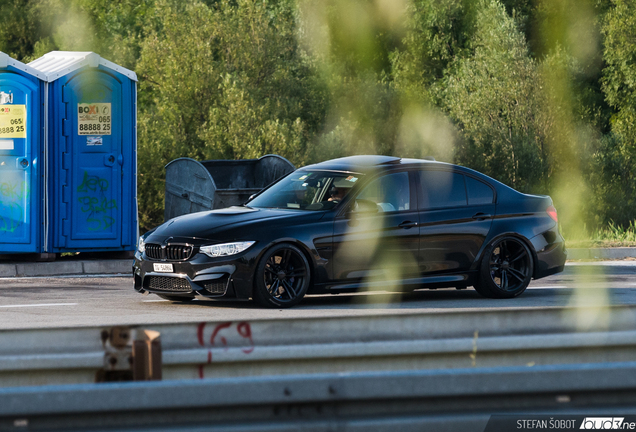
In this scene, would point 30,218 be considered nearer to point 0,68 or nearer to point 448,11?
point 0,68

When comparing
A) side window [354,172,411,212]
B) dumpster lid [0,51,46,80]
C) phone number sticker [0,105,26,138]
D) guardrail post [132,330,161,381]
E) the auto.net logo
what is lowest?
the auto.net logo

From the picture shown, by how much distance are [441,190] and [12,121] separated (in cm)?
642

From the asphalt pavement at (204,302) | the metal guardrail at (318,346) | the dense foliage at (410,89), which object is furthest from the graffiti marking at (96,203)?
the dense foliage at (410,89)

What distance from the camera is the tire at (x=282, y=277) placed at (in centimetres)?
851

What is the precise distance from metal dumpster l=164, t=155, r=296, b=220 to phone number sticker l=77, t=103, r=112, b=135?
6.06 ft

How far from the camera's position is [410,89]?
36.8m

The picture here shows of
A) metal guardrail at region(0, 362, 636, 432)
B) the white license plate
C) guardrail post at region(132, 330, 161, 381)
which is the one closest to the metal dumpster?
the white license plate

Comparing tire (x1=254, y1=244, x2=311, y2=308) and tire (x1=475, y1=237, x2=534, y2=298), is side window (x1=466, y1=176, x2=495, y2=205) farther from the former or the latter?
tire (x1=254, y1=244, x2=311, y2=308)

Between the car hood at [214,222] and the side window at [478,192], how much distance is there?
180 cm

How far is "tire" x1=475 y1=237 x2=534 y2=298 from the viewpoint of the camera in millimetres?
9672

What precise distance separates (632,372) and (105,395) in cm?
169

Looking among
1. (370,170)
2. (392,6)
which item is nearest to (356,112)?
(370,170)

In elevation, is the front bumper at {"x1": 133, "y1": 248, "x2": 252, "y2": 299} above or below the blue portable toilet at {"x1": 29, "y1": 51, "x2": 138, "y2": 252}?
below

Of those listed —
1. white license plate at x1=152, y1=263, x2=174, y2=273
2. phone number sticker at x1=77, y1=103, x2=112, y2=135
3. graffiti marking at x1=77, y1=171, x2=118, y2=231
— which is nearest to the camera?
white license plate at x1=152, y1=263, x2=174, y2=273
